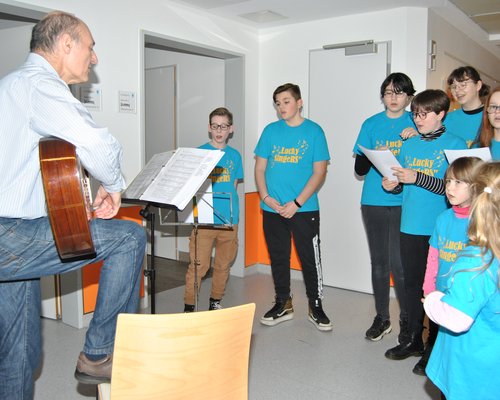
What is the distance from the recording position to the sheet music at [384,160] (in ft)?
8.46

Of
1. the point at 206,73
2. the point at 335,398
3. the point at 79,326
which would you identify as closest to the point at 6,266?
the point at 335,398

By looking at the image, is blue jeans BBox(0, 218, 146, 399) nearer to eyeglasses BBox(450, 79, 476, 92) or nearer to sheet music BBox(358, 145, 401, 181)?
sheet music BBox(358, 145, 401, 181)

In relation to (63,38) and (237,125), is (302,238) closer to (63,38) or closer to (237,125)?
(237,125)

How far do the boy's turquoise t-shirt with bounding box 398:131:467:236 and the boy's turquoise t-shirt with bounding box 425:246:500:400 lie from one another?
34.4 inches

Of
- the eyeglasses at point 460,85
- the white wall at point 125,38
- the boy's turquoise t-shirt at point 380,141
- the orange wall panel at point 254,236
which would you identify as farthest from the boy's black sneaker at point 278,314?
the eyeglasses at point 460,85

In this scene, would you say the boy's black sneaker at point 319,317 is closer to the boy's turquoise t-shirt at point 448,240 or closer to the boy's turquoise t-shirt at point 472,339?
the boy's turquoise t-shirt at point 448,240

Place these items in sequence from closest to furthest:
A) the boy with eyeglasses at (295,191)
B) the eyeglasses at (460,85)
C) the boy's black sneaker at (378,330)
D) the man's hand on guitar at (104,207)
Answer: the man's hand on guitar at (104,207)
the eyeglasses at (460,85)
the boy's black sneaker at (378,330)
the boy with eyeglasses at (295,191)

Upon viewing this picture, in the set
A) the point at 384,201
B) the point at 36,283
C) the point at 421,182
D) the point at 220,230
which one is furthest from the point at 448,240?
the point at 220,230

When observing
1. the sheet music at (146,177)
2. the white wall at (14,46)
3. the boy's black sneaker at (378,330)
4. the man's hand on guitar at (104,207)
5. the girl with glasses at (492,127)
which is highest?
the white wall at (14,46)

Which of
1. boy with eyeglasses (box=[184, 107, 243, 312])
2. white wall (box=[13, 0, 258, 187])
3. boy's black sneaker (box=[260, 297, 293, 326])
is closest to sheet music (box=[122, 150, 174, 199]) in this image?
boy with eyeglasses (box=[184, 107, 243, 312])

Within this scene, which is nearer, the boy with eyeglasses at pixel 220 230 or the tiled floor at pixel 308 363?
the tiled floor at pixel 308 363

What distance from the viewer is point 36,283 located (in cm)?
183

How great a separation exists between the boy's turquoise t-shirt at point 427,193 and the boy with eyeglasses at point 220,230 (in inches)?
50.7

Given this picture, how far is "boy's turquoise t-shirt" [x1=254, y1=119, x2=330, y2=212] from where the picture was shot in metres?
3.33
